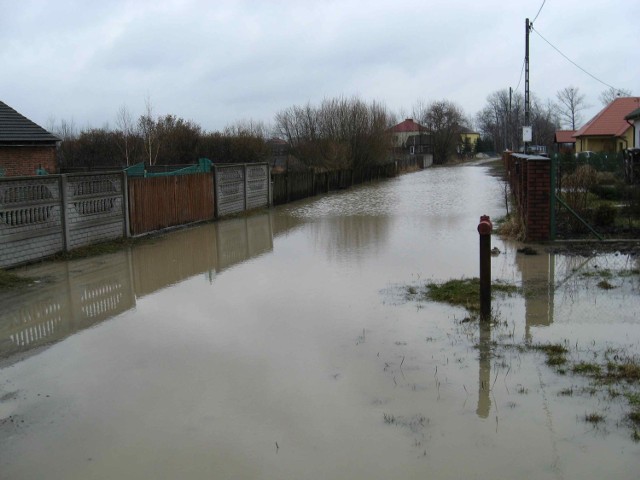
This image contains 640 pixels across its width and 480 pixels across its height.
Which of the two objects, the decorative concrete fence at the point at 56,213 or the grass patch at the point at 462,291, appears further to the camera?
the decorative concrete fence at the point at 56,213

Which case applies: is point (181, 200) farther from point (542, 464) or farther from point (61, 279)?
point (542, 464)

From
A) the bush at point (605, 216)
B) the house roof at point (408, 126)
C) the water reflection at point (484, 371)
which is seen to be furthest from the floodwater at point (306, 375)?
the house roof at point (408, 126)

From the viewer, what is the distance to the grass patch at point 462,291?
325 inches

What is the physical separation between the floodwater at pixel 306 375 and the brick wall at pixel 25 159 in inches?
598

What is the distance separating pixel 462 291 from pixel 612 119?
42803mm

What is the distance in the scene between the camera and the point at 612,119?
46.5 m

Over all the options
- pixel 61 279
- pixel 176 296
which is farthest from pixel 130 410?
pixel 61 279

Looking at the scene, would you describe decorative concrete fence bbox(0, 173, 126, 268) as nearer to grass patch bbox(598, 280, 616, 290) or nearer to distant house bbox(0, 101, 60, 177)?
grass patch bbox(598, 280, 616, 290)

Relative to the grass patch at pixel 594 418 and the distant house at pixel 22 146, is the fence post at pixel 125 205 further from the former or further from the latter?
the grass patch at pixel 594 418

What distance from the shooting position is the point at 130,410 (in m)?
5.23

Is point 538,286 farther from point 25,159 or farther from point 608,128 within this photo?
point 608,128

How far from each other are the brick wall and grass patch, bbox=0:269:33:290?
50.9 ft

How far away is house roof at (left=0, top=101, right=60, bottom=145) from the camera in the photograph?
24.7 meters

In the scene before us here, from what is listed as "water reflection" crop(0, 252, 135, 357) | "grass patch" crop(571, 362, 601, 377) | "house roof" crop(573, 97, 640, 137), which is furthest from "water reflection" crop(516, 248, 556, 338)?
"house roof" crop(573, 97, 640, 137)
